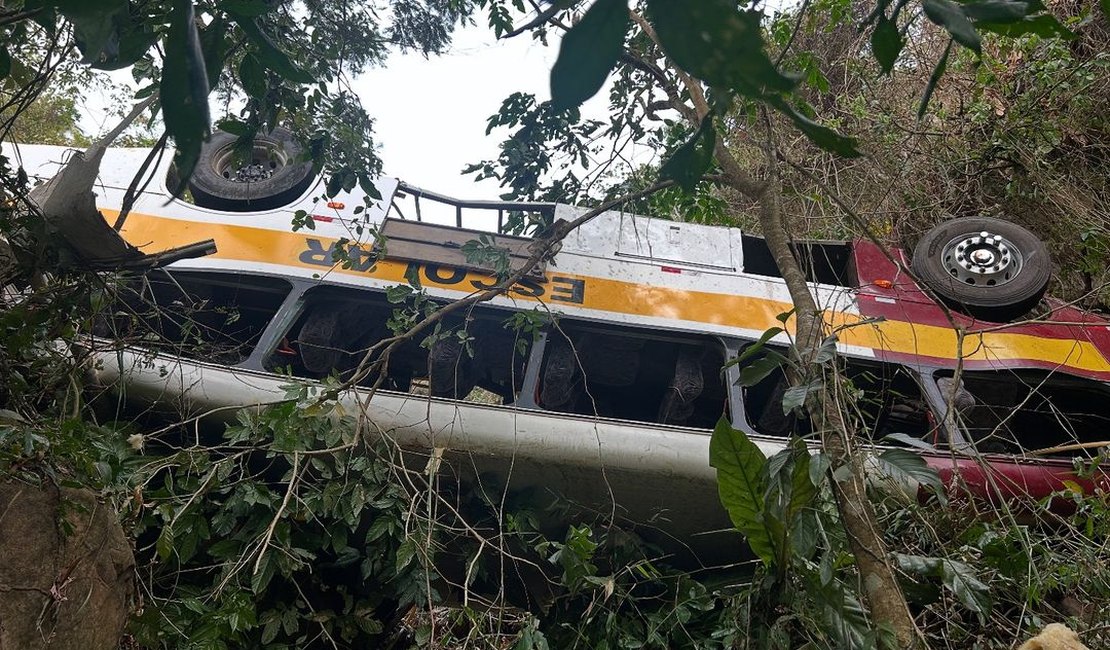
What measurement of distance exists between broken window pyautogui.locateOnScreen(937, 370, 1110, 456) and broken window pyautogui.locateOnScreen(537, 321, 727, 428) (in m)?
1.21

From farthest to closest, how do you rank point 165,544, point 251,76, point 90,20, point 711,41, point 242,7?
point 165,544 → point 251,76 → point 242,7 → point 90,20 → point 711,41

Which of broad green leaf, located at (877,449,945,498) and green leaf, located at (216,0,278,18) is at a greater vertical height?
green leaf, located at (216,0,278,18)

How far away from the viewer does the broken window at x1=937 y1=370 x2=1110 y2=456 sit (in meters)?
4.06

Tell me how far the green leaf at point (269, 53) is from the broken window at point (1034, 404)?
3629mm

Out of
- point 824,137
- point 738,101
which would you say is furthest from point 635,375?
point 824,137

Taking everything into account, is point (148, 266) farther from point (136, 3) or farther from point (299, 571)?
point (299, 571)

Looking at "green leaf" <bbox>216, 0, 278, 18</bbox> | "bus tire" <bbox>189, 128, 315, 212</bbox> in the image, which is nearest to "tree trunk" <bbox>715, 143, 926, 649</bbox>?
"green leaf" <bbox>216, 0, 278, 18</bbox>

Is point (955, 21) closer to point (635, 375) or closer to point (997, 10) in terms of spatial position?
point (997, 10)

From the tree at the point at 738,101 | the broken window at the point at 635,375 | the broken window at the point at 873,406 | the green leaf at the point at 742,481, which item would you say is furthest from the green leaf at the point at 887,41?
the broken window at the point at 873,406

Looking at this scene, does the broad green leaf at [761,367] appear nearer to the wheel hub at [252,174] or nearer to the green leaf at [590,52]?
the green leaf at [590,52]

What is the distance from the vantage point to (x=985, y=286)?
4234 millimetres

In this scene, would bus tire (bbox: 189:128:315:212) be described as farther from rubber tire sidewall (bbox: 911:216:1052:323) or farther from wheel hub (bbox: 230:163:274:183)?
Answer: rubber tire sidewall (bbox: 911:216:1052:323)

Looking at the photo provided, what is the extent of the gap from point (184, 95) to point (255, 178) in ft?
12.7

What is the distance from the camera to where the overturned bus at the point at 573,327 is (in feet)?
11.8
